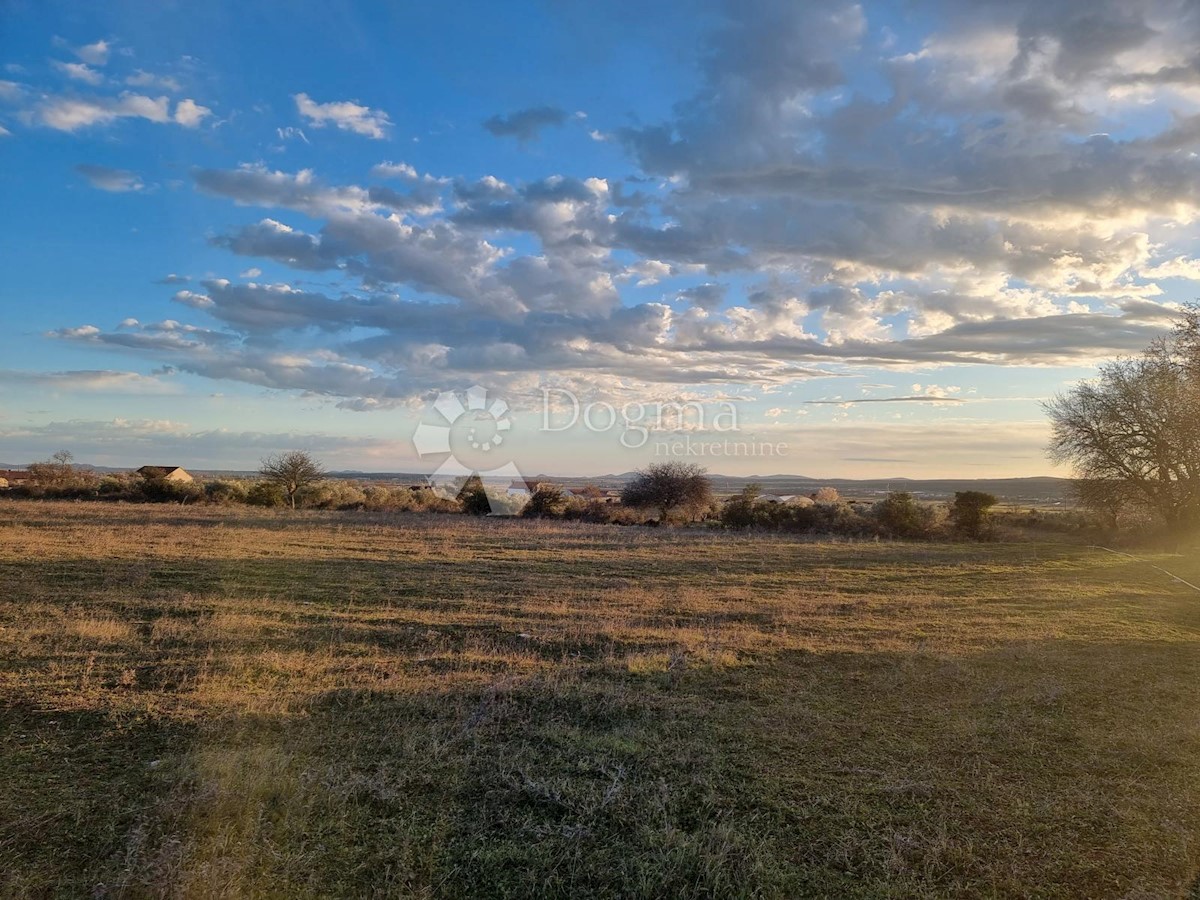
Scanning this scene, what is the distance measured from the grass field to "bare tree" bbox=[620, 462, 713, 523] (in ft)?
112

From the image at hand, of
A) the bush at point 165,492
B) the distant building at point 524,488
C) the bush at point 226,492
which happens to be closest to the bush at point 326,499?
the bush at point 226,492

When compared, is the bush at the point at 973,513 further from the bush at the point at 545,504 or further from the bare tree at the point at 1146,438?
the bush at the point at 545,504

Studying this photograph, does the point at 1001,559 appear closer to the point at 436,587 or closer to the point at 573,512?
the point at 436,587

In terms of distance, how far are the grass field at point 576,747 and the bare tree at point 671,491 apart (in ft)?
112

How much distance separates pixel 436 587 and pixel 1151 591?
1617 cm

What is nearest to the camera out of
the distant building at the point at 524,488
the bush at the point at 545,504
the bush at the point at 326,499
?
the bush at the point at 326,499

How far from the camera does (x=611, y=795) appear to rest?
4445mm

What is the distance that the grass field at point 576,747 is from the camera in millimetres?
3688

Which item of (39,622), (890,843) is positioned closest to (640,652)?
(890,843)

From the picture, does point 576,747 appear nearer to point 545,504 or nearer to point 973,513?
point 973,513

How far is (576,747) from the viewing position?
5285mm

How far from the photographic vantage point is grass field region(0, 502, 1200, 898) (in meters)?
3.69

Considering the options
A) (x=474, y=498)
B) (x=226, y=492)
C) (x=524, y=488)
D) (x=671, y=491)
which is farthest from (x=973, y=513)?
(x=226, y=492)

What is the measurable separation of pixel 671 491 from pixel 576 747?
41652mm
